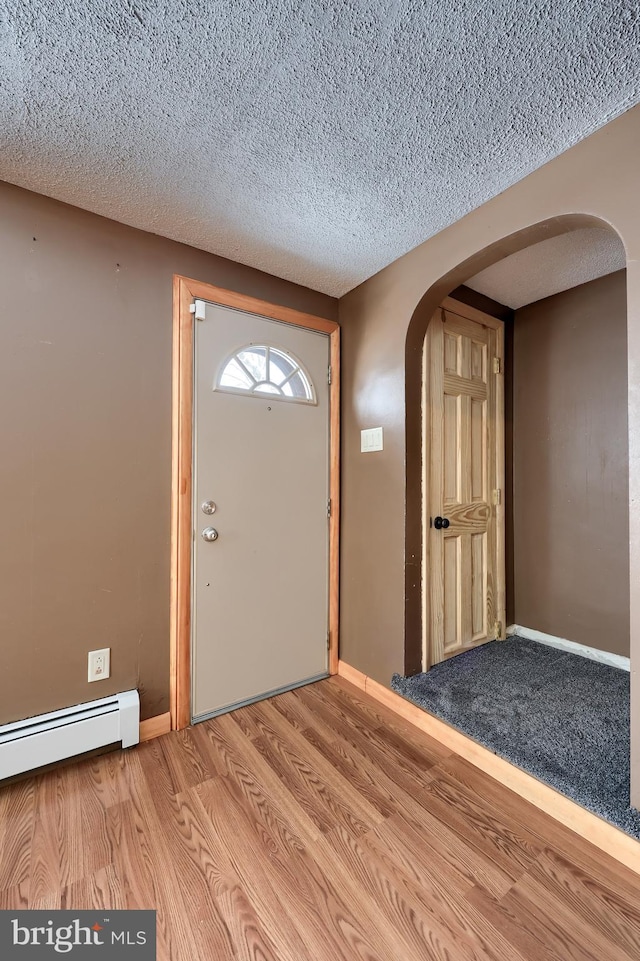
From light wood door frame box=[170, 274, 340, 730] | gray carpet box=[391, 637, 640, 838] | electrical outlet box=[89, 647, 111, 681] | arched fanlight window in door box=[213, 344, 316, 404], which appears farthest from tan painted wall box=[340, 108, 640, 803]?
electrical outlet box=[89, 647, 111, 681]

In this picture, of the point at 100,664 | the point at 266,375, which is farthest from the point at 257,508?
the point at 100,664

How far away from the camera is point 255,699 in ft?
6.56

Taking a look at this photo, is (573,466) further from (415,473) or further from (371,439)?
(371,439)

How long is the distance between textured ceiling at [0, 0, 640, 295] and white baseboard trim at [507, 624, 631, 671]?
8.05ft

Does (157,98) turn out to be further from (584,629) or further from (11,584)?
(584,629)

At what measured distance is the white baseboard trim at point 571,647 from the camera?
2.12 meters

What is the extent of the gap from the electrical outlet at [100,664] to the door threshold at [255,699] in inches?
19.1

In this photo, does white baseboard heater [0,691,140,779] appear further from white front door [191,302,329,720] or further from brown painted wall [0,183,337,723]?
white front door [191,302,329,720]

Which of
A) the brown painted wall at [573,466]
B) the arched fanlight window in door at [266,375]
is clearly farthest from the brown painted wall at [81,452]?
the brown painted wall at [573,466]

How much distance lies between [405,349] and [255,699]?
2.01m

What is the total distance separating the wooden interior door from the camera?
209 centimetres

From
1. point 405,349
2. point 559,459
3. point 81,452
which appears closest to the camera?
point 81,452

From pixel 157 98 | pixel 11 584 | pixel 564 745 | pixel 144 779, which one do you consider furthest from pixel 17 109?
pixel 564 745

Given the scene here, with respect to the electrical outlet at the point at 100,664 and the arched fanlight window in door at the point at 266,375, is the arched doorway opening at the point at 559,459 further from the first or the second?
the electrical outlet at the point at 100,664
